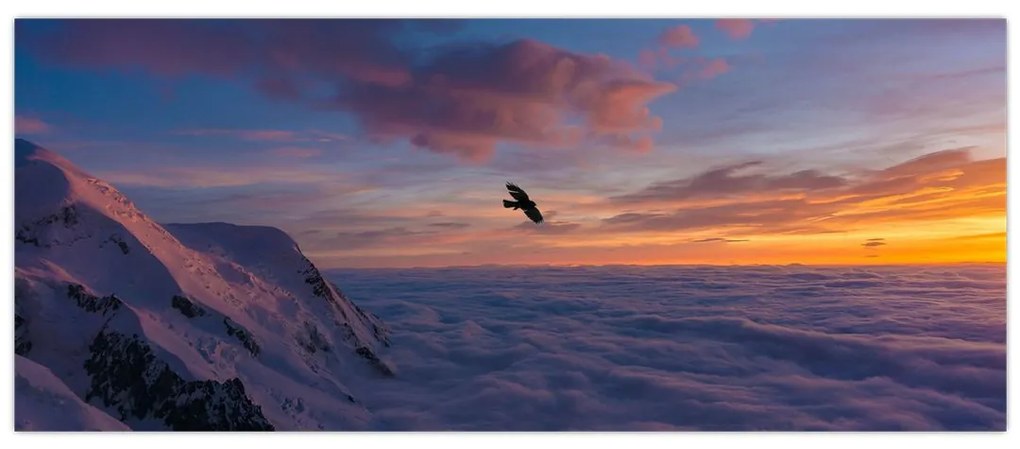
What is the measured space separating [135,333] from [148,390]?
98cm

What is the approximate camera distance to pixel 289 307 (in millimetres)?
14266

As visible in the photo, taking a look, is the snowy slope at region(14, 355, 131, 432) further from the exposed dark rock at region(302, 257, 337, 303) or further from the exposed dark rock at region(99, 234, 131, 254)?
the exposed dark rock at region(302, 257, 337, 303)

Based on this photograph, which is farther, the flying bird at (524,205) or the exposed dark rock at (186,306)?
the exposed dark rock at (186,306)

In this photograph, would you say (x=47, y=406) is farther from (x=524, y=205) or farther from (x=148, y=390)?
(x=524, y=205)

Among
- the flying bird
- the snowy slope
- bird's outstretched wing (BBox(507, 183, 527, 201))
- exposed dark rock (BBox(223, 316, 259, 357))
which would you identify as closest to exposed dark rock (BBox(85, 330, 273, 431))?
the snowy slope

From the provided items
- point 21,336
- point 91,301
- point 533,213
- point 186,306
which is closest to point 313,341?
point 186,306

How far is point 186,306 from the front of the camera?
10.7m

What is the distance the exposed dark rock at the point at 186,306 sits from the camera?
10578 mm

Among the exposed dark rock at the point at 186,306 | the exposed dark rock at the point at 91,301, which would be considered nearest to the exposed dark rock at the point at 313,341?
the exposed dark rock at the point at 186,306

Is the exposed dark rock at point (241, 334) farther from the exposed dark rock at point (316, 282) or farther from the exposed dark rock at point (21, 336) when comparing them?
the exposed dark rock at point (316, 282)

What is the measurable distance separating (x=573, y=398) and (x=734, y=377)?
21.0 feet

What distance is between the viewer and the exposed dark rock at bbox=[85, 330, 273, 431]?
904 cm

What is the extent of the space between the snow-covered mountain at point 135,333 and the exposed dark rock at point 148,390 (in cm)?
2

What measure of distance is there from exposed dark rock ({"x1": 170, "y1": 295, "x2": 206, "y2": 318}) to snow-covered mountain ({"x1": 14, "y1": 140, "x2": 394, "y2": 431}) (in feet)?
0.07
